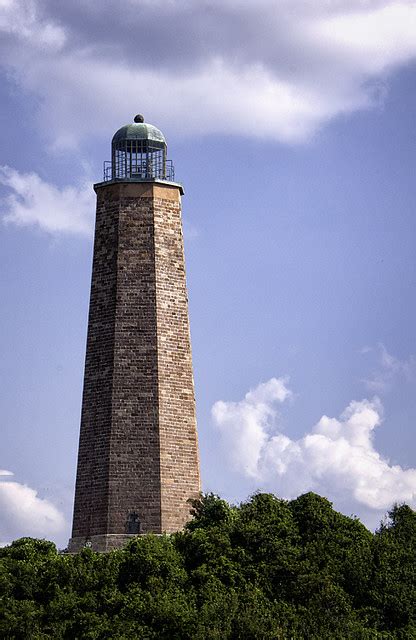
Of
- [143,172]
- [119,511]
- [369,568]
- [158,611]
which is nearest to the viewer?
[158,611]

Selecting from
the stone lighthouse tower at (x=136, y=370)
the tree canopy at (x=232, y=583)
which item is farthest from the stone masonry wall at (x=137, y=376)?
the tree canopy at (x=232, y=583)

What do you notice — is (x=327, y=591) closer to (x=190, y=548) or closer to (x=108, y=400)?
(x=190, y=548)

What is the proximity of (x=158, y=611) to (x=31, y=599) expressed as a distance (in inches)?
192

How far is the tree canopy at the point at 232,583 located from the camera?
51.4 metres

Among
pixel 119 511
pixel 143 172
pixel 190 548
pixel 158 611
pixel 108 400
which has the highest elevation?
pixel 143 172

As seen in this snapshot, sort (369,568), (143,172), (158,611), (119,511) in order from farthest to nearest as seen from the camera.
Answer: (143,172), (119,511), (369,568), (158,611)

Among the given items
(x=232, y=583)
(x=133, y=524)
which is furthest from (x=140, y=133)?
(x=232, y=583)

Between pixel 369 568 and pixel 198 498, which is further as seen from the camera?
pixel 198 498

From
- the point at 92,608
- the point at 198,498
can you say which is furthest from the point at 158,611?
the point at 198,498

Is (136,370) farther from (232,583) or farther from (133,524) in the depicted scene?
(232,583)

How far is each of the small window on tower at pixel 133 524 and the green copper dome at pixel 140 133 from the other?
14.9m

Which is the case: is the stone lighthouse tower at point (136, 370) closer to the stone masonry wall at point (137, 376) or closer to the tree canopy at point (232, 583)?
the stone masonry wall at point (137, 376)

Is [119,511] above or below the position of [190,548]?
above

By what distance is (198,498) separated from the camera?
6281 centimetres
